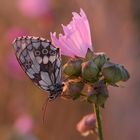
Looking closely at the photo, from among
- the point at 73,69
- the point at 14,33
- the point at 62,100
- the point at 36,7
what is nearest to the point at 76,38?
the point at 73,69

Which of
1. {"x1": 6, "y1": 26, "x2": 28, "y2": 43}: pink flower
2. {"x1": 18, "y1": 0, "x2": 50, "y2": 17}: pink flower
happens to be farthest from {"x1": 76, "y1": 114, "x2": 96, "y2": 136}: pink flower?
{"x1": 18, "y1": 0, "x2": 50, "y2": 17}: pink flower

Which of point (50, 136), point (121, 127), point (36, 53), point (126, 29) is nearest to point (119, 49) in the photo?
point (126, 29)

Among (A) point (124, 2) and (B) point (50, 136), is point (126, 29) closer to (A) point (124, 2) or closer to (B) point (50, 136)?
(A) point (124, 2)

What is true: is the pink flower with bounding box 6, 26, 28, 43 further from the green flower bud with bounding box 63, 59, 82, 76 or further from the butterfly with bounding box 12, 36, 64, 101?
the green flower bud with bounding box 63, 59, 82, 76

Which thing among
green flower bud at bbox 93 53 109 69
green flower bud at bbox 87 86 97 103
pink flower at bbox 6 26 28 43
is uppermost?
green flower bud at bbox 93 53 109 69

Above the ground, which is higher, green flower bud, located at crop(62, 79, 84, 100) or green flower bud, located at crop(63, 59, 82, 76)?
green flower bud, located at crop(63, 59, 82, 76)

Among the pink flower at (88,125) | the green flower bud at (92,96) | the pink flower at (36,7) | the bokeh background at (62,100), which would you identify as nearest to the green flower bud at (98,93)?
the green flower bud at (92,96)

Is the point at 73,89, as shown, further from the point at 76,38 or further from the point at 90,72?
the point at 76,38
